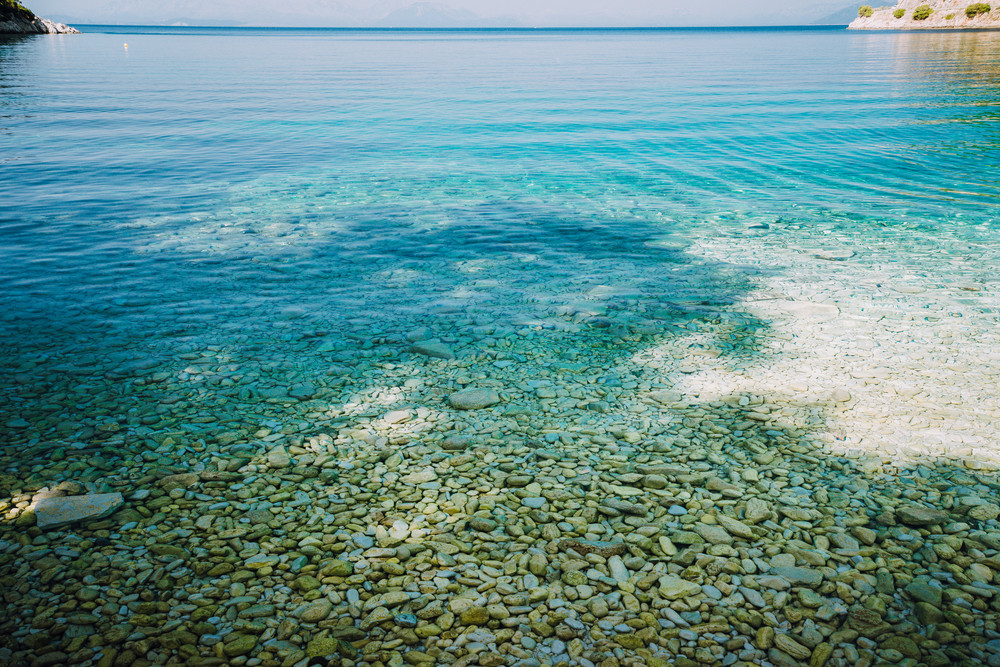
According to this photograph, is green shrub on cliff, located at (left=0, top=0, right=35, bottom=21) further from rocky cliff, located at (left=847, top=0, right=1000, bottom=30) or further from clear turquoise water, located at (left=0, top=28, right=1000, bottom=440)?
rocky cliff, located at (left=847, top=0, right=1000, bottom=30)

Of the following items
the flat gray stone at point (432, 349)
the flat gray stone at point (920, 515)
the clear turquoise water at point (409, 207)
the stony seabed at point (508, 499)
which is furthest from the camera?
the clear turquoise water at point (409, 207)

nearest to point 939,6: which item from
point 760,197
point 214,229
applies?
point 760,197

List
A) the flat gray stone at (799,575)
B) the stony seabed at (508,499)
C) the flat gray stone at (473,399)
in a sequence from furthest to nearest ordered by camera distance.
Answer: the flat gray stone at (473,399), the flat gray stone at (799,575), the stony seabed at (508,499)

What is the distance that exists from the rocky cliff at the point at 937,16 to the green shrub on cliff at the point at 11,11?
187 m

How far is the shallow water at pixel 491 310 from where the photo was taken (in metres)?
6.61

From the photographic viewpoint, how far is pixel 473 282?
11.4 meters

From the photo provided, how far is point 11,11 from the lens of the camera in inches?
3917

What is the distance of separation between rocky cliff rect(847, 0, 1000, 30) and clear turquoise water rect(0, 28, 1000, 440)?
146 meters

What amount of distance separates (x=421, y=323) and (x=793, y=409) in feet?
17.5

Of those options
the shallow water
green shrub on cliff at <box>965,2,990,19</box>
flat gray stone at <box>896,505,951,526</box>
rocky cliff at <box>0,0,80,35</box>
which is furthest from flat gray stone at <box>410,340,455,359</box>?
green shrub on cliff at <box>965,2,990,19</box>

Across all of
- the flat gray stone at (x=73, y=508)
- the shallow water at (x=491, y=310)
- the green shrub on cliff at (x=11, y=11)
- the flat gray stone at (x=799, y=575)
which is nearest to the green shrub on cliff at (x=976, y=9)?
the shallow water at (x=491, y=310)

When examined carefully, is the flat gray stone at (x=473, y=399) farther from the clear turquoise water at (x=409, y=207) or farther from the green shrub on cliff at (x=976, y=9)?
the green shrub on cliff at (x=976, y=9)

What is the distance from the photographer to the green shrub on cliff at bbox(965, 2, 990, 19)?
14112cm

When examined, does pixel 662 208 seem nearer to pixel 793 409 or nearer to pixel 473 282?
pixel 473 282
